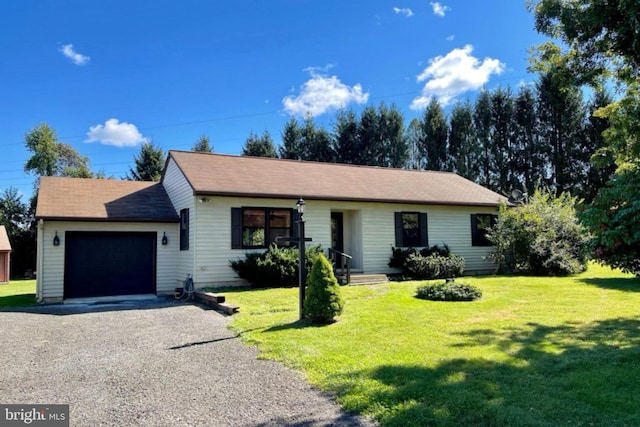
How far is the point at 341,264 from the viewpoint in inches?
569

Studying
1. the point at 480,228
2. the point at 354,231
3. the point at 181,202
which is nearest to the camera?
the point at 181,202

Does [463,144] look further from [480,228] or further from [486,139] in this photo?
[480,228]

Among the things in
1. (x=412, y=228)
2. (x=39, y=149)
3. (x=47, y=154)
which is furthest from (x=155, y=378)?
(x=39, y=149)

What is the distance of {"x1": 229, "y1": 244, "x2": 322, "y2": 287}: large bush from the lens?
40.3 ft

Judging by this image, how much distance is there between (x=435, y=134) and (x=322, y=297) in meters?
27.7

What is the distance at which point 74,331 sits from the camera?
7.47m

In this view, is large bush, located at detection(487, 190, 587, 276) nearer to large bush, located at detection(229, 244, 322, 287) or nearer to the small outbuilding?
large bush, located at detection(229, 244, 322, 287)

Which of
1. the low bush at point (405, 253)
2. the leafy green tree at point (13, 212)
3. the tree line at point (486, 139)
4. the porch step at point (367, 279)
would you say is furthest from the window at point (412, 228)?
the leafy green tree at point (13, 212)

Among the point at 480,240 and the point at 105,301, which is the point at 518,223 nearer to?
the point at 480,240

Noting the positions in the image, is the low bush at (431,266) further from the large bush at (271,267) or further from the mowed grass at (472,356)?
the mowed grass at (472,356)

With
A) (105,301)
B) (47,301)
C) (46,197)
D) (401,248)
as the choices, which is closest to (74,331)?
(105,301)

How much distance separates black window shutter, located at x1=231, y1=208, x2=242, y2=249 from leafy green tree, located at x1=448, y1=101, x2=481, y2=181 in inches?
880

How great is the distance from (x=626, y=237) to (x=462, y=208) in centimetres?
1228

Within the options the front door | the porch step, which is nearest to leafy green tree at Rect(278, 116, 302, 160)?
the front door
